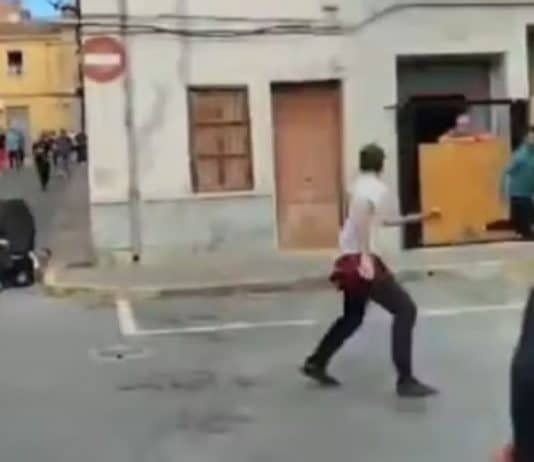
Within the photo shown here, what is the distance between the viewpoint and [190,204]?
1900 centimetres

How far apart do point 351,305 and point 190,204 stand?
31.6 feet

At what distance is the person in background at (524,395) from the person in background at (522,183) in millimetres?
14432

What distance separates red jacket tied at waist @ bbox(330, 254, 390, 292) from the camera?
9.28m

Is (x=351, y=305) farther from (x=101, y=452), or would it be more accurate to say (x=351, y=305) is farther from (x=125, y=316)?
(x=125, y=316)

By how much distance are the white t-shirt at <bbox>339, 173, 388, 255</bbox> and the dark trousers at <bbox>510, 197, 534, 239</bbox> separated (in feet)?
29.9

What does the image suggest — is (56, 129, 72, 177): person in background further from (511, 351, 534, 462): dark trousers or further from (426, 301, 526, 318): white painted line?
(511, 351, 534, 462): dark trousers

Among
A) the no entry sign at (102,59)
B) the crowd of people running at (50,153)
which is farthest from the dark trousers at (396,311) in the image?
the crowd of people running at (50,153)

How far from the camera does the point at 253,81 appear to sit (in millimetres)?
19078

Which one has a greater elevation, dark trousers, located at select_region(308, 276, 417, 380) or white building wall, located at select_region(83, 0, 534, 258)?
white building wall, located at select_region(83, 0, 534, 258)

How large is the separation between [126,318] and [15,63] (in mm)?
71240

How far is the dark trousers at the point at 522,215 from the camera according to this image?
1827 centimetres

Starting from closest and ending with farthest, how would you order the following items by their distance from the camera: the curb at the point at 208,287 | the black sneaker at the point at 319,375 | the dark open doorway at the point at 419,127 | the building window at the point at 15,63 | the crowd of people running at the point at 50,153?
the black sneaker at the point at 319,375, the curb at the point at 208,287, the dark open doorway at the point at 419,127, the crowd of people running at the point at 50,153, the building window at the point at 15,63

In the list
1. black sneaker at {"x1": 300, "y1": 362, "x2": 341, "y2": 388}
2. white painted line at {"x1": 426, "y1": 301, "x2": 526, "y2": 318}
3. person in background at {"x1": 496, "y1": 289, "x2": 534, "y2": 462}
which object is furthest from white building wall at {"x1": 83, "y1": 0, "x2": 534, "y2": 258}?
person in background at {"x1": 496, "y1": 289, "x2": 534, "y2": 462}

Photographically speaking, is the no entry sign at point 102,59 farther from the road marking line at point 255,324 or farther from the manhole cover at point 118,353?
the manhole cover at point 118,353
